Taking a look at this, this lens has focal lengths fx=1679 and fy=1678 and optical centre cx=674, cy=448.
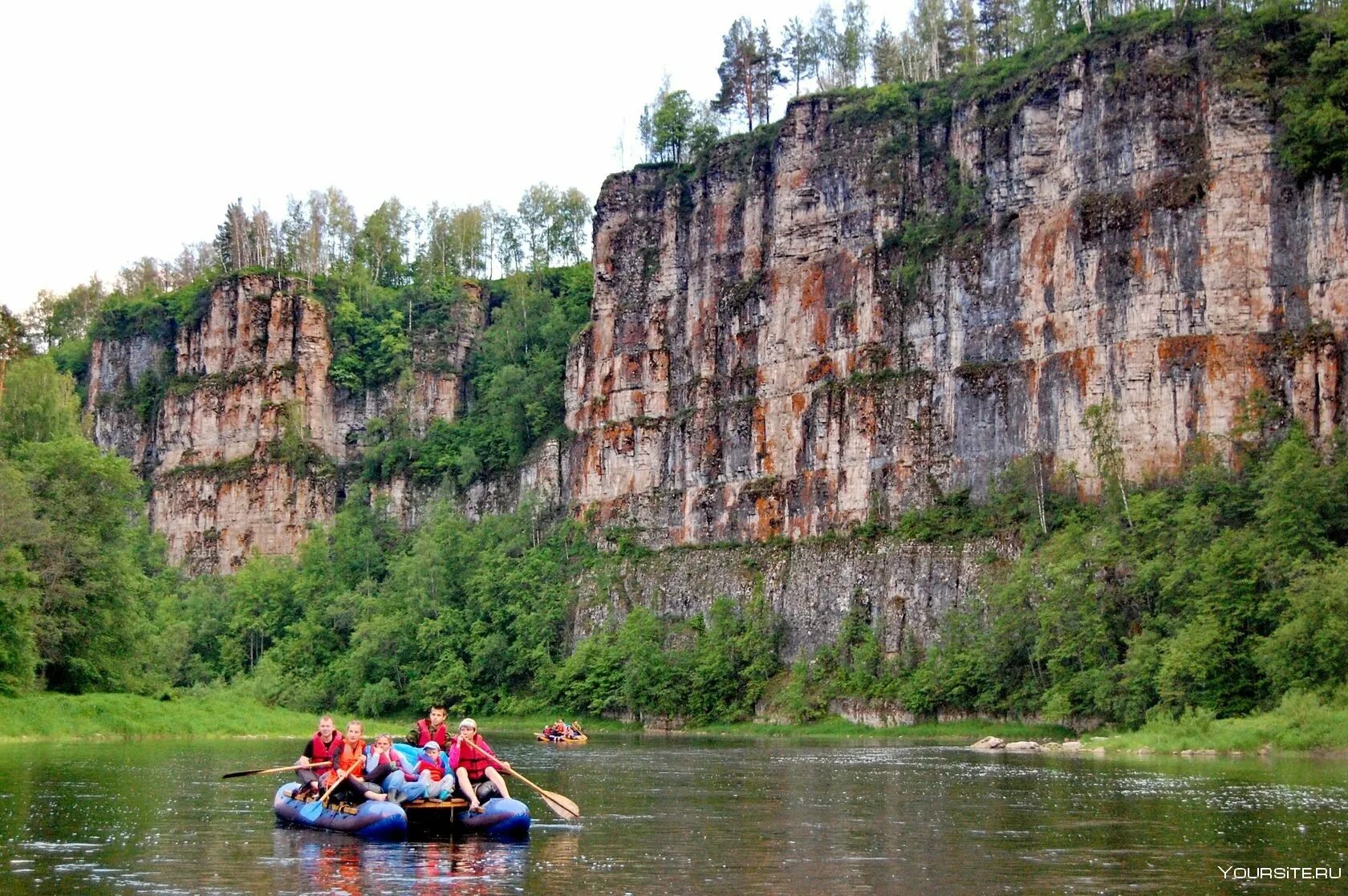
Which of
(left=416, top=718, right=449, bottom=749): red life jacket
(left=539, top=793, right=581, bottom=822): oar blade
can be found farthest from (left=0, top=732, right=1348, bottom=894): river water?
(left=416, top=718, right=449, bottom=749): red life jacket

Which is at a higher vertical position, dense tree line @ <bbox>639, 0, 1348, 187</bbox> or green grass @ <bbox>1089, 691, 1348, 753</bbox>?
dense tree line @ <bbox>639, 0, 1348, 187</bbox>

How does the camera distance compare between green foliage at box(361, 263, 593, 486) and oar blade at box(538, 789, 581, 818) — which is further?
green foliage at box(361, 263, 593, 486)

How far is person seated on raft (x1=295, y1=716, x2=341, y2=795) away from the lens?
34.4 metres

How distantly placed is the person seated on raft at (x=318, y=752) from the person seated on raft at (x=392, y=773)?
3.78 ft

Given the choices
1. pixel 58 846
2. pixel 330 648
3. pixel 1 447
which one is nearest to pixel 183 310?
pixel 330 648

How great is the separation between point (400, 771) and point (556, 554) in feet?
267

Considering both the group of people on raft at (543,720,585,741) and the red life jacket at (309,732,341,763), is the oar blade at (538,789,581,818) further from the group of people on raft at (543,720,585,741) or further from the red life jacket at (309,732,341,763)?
the group of people on raft at (543,720,585,741)

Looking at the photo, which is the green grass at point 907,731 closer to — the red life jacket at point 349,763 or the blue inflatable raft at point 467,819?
the blue inflatable raft at point 467,819

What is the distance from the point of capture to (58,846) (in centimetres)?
2977

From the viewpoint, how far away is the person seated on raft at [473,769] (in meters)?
32.5

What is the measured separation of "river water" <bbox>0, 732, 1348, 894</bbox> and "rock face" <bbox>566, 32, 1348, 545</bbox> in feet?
122

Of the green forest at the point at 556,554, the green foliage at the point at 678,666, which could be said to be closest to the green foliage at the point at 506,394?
the green forest at the point at 556,554

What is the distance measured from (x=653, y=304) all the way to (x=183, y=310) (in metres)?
44.9

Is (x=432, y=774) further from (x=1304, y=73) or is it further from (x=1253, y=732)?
(x=1304, y=73)
